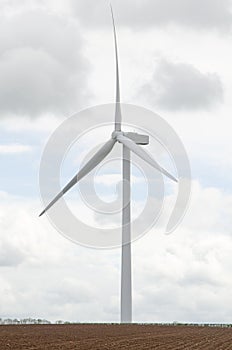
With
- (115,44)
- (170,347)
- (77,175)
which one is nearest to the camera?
(170,347)

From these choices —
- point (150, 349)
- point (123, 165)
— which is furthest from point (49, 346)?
point (123, 165)

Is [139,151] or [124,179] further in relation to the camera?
[124,179]

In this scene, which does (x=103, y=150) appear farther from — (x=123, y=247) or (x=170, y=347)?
(x=170, y=347)

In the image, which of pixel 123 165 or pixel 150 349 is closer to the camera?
pixel 150 349

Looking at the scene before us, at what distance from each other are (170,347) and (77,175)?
131 feet

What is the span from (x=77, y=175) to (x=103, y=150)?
13.7 ft

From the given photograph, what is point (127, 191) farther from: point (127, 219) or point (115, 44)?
point (115, 44)

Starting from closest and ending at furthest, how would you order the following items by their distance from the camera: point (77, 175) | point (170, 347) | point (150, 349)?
point (150, 349)
point (170, 347)
point (77, 175)

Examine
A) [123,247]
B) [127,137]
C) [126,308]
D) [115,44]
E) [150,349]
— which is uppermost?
[115,44]

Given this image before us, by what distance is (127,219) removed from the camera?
306ft

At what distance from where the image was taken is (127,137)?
Result: 318 ft

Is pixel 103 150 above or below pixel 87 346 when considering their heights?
above

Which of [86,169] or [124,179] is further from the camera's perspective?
[124,179]

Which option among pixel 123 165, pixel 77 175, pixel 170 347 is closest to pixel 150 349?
pixel 170 347
